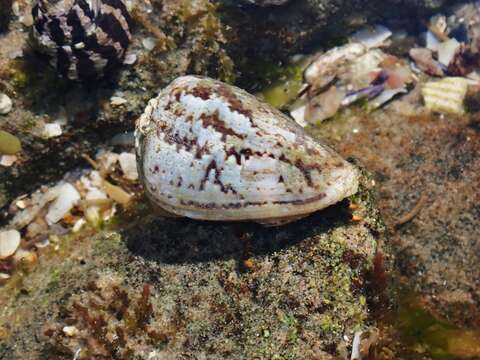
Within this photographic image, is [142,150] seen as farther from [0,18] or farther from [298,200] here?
[0,18]

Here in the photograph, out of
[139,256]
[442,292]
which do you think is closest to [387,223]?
[442,292]

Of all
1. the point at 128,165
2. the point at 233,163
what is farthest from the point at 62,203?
the point at 233,163

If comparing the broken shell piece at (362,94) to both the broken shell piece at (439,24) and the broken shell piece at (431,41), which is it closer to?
the broken shell piece at (431,41)

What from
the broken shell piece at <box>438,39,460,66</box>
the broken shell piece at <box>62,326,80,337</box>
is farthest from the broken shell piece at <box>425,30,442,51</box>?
the broken shell piece at <box>62,326,80,337</box>

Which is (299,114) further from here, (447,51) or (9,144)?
(9,144)

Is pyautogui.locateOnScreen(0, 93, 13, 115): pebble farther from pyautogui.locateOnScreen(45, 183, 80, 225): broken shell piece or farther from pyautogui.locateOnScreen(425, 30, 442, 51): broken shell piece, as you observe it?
pyautogui.locateOnScreen(425, 30, 442, 51): broken shell piece

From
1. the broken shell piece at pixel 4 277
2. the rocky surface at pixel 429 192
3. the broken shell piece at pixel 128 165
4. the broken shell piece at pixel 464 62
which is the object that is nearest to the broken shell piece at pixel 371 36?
the broken shell piece at pixel 464 62
